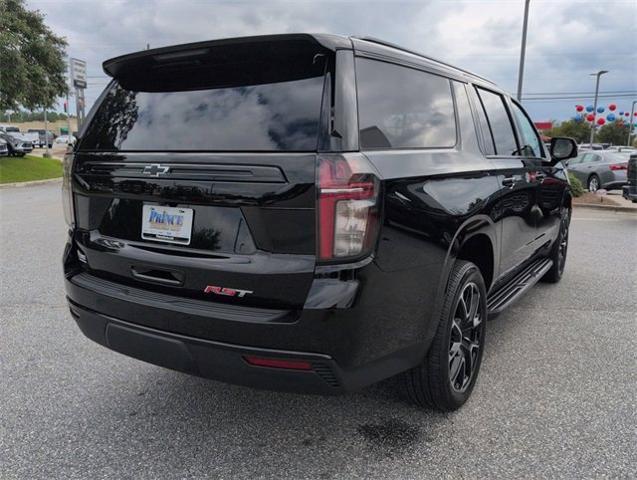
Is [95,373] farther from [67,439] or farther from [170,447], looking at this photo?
[170,447]

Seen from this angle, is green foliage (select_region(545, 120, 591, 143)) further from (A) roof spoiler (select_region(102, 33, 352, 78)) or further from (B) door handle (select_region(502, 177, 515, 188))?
(A) roof spoiler (select_region(102, 33, 352, 78))

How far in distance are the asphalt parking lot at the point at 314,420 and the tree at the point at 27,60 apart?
773 inches

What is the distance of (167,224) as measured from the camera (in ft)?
7.52

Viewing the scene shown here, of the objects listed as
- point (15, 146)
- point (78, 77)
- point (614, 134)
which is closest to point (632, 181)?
point (78, 77)

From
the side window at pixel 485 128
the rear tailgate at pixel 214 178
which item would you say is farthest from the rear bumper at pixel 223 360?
the side window at pixel 485 128

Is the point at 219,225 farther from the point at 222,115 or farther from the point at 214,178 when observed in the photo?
the point at 222,115

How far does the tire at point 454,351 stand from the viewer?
2555 mm

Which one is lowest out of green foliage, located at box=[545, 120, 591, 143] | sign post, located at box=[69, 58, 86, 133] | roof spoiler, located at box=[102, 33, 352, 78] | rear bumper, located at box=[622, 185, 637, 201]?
rear bumper, located at box=[622, 185, 637, 201]

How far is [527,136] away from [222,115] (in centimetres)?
314

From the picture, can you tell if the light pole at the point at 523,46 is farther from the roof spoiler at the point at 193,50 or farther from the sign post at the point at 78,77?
the roof spoiler at the point at 193,50

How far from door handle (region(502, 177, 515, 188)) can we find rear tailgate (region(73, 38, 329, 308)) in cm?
175

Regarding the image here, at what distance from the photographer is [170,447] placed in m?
2.53

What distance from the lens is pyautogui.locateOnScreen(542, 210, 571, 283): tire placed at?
5.26 m

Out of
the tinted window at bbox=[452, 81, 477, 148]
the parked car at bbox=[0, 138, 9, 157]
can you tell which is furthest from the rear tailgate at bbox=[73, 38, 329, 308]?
the parked car at bbox=[0, 138, 9, 157]
